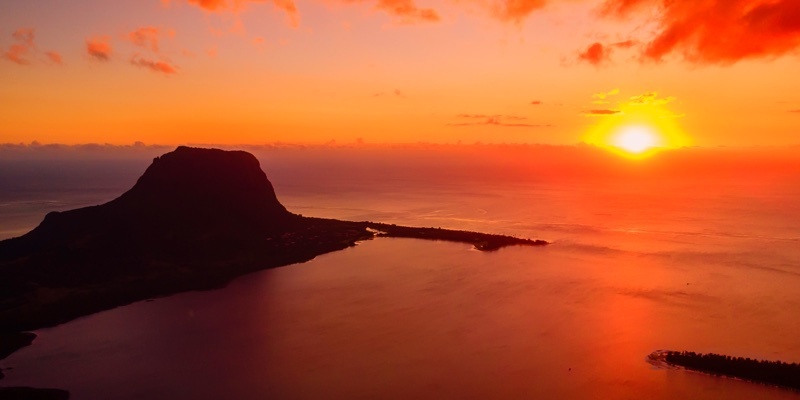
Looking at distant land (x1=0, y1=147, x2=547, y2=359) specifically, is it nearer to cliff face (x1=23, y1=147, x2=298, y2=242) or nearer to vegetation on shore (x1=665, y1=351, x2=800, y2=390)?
cliff face (x1=23, y1=147, x2=298, y2=242)

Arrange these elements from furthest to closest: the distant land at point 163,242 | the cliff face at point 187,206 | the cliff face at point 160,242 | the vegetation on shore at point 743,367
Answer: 1. the cliff face at point 187,206
2. the cliff face at point 160,242
3. the distant land at point 163,242
4. the vegetation on shore at point 743,367

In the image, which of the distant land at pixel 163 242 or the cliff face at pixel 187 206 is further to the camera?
the cliff face at pixel 187 206

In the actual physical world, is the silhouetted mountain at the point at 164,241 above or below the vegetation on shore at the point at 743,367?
above

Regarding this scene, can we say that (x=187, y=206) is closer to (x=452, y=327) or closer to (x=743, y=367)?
(x=452, y=327)

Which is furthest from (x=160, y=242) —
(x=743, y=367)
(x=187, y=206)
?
(x=743, y=367)

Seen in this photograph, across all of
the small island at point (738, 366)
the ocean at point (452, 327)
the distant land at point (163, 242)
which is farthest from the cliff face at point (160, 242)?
the small island at point (738, 366)

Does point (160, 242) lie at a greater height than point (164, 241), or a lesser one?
lesser

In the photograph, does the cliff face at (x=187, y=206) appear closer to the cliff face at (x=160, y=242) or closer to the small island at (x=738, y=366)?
the cliff face at (x=160, y=242)
